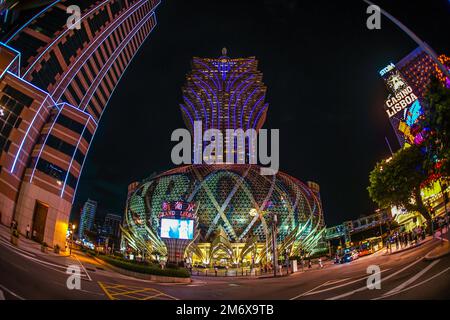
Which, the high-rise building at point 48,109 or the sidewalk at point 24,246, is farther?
the high-rise building at point 48,109

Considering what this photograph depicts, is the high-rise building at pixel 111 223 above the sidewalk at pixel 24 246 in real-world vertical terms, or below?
above

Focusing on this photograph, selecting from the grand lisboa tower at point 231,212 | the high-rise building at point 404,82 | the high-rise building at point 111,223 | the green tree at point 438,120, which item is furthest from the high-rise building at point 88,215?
the green tree at point 438,120

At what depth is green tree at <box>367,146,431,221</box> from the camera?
24562 mm

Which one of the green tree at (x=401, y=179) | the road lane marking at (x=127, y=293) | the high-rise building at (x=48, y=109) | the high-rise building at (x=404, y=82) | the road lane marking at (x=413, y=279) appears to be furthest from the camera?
the high-rise building at (x=404, y=82)

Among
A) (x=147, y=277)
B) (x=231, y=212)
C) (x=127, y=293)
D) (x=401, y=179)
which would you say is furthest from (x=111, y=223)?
(x=127, y=293)

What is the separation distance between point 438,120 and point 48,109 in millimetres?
29121

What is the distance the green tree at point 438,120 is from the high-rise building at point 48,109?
23.5 meters

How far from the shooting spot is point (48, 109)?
27.3 m

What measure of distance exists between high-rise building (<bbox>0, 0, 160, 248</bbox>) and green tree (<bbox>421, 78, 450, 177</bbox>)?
23.5 m

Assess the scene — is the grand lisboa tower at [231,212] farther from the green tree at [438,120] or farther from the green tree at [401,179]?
the green tree at [438,120]

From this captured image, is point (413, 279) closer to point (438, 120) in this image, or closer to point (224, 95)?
point (438, 120)

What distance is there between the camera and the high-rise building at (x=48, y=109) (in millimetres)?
20734

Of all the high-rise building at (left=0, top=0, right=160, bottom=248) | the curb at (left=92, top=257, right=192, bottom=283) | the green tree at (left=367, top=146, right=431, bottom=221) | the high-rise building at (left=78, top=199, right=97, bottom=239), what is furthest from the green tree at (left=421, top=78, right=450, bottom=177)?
the high-rise building at (left=78, top=199, right=97, bottom=239)

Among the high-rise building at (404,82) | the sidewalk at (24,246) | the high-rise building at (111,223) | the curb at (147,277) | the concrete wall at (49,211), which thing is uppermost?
the high-rise building at (404,82)
